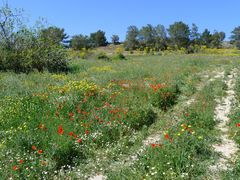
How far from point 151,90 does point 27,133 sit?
7.53m

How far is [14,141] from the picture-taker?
7809 mm

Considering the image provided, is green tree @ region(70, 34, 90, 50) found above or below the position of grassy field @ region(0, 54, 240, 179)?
above

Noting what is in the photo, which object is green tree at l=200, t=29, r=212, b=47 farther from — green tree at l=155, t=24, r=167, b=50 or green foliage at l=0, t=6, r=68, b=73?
green foliage at l=0, t=6, r=68, b=73

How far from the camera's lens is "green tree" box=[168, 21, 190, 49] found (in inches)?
3573

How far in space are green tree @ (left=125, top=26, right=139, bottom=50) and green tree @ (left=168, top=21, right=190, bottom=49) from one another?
1081 cm

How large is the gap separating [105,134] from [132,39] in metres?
87.9

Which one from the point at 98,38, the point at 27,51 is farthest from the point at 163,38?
the point at 27,51

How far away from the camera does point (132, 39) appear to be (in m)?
95.4

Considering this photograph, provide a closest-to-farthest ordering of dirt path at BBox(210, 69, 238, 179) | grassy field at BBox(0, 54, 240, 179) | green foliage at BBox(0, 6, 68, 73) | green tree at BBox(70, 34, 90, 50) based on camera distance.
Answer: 1. grassy field at BBox(0, 54, 240, 179)
2. dirt path at BBox(210, 69, 238, 179)
3. green foliage at BBox(0, 6, 68, 73)
4. green tree at BBox(70, 34, 90, 50)

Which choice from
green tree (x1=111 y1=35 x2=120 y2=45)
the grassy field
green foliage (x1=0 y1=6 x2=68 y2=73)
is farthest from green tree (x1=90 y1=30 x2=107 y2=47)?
the grassy field

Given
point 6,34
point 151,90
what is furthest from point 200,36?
point 151,90

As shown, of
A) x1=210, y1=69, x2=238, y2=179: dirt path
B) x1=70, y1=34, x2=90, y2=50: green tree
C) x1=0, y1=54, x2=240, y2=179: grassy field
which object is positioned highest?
x1=70, y1=34, x2=90, y2=50: green tree

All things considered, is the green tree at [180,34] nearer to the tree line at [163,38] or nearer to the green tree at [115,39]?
the tree line at [163,38]

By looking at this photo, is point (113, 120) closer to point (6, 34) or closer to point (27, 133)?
point (27, 133)
